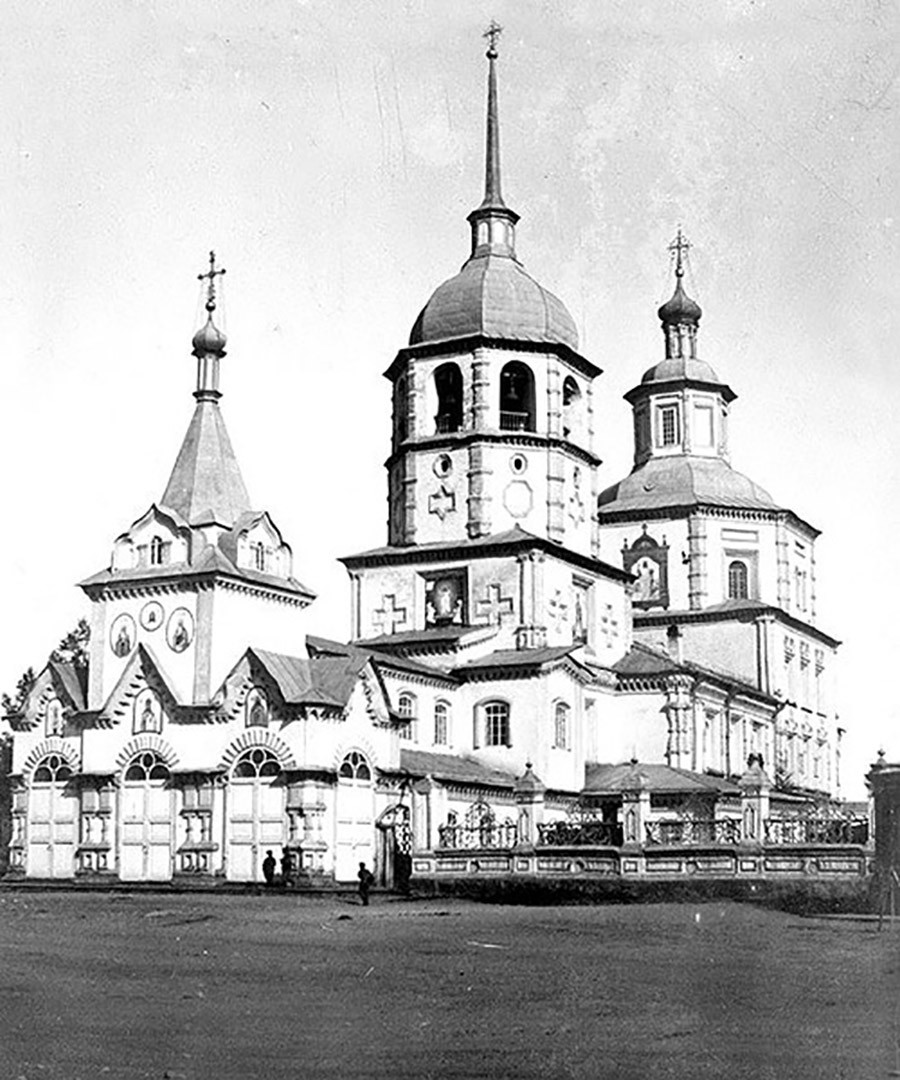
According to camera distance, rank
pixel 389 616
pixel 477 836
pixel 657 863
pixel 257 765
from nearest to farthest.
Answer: pixel 657 863
pixel 477 836
pixel 257 765
pixel 389 616

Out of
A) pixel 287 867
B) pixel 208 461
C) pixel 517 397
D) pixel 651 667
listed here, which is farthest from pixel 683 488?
pixel 287 867

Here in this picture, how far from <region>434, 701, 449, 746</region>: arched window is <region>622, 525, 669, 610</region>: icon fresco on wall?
49.8ft

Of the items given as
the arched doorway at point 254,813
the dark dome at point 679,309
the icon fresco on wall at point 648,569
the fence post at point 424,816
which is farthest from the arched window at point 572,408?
the fence post at point 424,816

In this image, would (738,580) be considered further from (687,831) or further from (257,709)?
(257,709)

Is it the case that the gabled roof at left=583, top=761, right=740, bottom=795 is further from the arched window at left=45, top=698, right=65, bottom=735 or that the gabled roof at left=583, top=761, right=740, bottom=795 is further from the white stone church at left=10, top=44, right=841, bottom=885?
the arched window at left=45, top=698, right=65, bottom=735

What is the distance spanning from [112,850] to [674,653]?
22.4 metres

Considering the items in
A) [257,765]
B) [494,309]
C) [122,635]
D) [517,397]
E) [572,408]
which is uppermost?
[494,309]

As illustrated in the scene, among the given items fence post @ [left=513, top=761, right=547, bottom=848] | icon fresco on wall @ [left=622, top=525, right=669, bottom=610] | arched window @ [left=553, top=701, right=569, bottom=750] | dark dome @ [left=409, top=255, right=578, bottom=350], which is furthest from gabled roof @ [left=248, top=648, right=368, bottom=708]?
icon fresco on wall @ [left=622, top=525, right=669, bottom=610]

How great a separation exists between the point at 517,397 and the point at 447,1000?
112 feet

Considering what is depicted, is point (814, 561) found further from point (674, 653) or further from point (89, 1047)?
point (89, 1047)

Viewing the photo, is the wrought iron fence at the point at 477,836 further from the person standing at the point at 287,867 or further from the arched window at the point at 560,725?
the arched window at the point at 560,725

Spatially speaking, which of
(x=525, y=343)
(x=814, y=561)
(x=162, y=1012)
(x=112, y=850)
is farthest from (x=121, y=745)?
(x=814, y=561)

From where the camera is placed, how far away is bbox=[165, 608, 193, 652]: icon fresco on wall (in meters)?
38.8

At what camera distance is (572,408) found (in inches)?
1911
